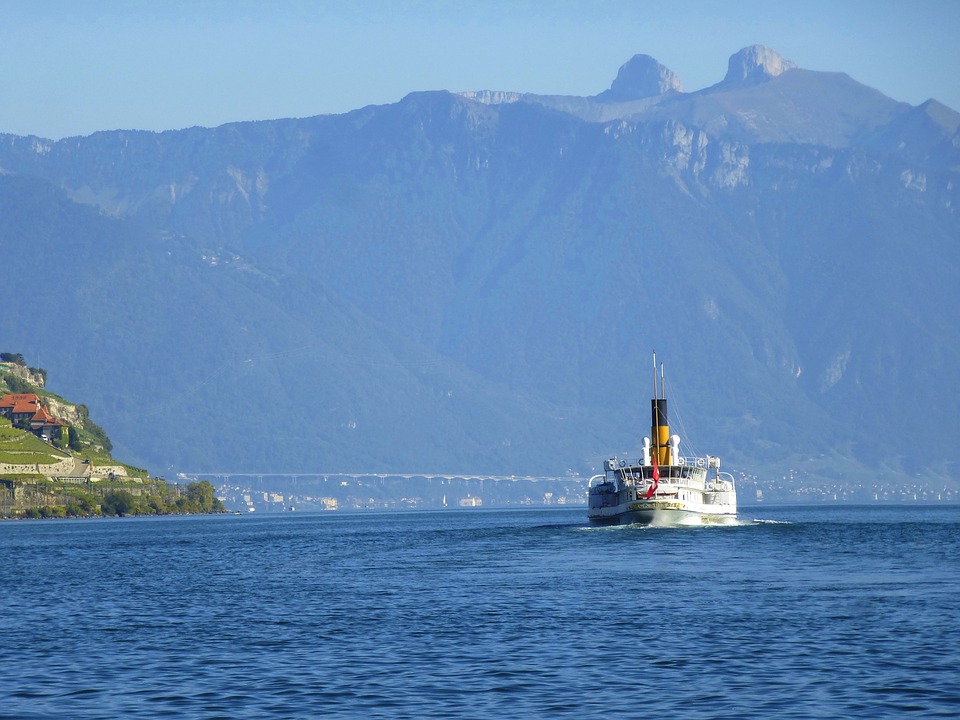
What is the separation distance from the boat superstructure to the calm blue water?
3980 centimetres

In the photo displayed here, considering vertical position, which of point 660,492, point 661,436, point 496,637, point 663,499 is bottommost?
point 496,637

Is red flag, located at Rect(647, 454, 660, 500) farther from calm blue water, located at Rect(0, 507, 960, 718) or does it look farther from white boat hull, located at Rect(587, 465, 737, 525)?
calm blue water, located at Rect(0, 507, 960, 718)

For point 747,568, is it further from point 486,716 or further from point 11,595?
point 486,716

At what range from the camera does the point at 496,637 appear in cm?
7075

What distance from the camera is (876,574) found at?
100 metres

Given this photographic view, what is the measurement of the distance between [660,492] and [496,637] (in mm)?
94823

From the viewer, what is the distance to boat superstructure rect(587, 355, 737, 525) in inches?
6496

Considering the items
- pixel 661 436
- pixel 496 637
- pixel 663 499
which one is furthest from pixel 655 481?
pixel 496 637

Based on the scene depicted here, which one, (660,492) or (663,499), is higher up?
(660,492)

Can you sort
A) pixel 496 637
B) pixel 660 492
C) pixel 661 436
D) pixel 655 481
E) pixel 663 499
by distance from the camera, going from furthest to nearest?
pixel 661 436
pixel 655 481
pixel 660 492
pixel 663 499
pixel 496 637

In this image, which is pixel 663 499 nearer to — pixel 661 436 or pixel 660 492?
pixel 660 492

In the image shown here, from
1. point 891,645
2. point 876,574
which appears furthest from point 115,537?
point 891,645

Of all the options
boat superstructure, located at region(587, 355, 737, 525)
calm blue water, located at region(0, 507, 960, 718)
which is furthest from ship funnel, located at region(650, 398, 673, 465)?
calm blue water, located at region(0, 507, 960, 718)

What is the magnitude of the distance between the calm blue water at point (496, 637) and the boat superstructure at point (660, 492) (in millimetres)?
39803
